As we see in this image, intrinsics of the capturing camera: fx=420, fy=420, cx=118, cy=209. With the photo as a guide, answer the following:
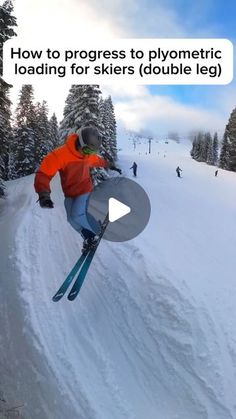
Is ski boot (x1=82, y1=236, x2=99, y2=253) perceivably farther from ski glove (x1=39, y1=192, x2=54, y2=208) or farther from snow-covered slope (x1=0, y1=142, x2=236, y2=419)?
snow-covered slope (x1=0, y1=142, x2=236, y2=419)

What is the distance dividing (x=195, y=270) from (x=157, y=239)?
10.5 feet

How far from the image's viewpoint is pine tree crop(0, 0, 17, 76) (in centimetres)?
2250

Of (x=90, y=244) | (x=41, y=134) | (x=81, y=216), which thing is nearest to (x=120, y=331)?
(x=90, y=244)

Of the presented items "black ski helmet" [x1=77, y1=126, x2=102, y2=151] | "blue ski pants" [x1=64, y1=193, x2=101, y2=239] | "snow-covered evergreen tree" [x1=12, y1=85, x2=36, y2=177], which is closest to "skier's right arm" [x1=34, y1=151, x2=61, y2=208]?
"black ski helmet" [x1=77, y1=126, x2=102, y2=151]

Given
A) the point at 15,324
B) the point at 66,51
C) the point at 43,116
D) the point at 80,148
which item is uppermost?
the point at 43,116

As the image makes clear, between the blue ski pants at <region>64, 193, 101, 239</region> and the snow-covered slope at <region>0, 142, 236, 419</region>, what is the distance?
12.3 feet

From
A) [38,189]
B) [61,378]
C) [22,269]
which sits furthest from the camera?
[22,269]

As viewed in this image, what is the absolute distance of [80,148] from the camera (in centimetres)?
618

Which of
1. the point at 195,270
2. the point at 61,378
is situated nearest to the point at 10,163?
the point at 195,270

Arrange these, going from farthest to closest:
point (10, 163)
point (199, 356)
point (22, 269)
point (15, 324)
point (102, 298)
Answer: point (10, 163) < point (22, 269) < point (102, 298) < point (15, 324) < point (199, 356)

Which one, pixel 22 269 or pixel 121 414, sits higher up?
pixel 22 269

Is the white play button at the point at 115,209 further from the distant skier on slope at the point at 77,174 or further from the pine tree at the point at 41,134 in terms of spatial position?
the pine tree at the point at 41,134

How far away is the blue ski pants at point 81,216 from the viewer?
712 cm

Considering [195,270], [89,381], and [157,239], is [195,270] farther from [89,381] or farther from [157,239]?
[89,381]
